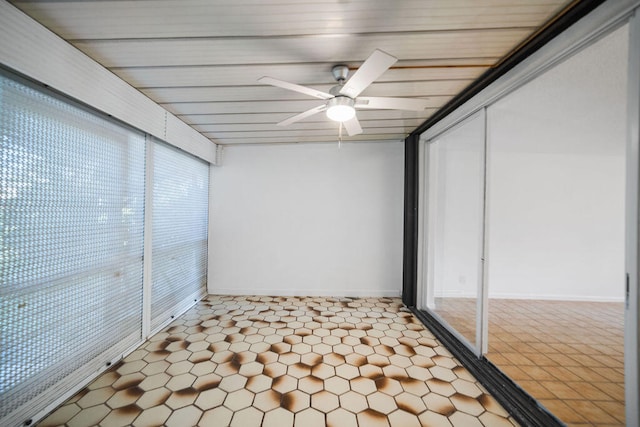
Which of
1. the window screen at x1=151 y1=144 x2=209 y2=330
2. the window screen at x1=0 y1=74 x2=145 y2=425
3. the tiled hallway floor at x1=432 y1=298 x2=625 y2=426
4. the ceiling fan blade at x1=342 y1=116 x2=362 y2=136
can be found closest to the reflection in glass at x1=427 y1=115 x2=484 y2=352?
the tiled hallway floor at x1=432 y1=298 x2=625 y2=426

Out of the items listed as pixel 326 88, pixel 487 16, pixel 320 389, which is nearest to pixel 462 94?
pixel 487 16

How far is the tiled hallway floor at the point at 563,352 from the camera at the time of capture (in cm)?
164

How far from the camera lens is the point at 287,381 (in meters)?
1.88

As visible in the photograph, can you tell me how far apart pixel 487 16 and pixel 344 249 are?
3.05 meters

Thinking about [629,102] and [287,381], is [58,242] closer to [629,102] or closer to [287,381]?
[287,381]

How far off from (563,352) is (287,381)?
101 inches

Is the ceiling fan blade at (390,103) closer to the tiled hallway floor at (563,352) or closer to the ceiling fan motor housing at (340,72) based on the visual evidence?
the ceiling fan motor housing at (340,72)

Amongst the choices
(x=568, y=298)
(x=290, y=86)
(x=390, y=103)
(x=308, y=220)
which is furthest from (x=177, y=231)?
(x=568, y=298)

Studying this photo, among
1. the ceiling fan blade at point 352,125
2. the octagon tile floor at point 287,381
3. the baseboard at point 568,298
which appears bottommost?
the octagon tile floor at point 287,381

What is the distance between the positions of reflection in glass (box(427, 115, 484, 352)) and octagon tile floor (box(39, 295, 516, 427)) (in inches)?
37.7

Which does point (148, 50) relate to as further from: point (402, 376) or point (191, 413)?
point (402, 376)

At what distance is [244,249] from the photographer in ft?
12.9

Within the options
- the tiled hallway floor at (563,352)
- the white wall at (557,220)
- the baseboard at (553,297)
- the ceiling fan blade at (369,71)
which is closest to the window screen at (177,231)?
the ceiling fan blade at (369,71)

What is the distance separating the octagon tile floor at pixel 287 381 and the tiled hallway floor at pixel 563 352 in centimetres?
43
